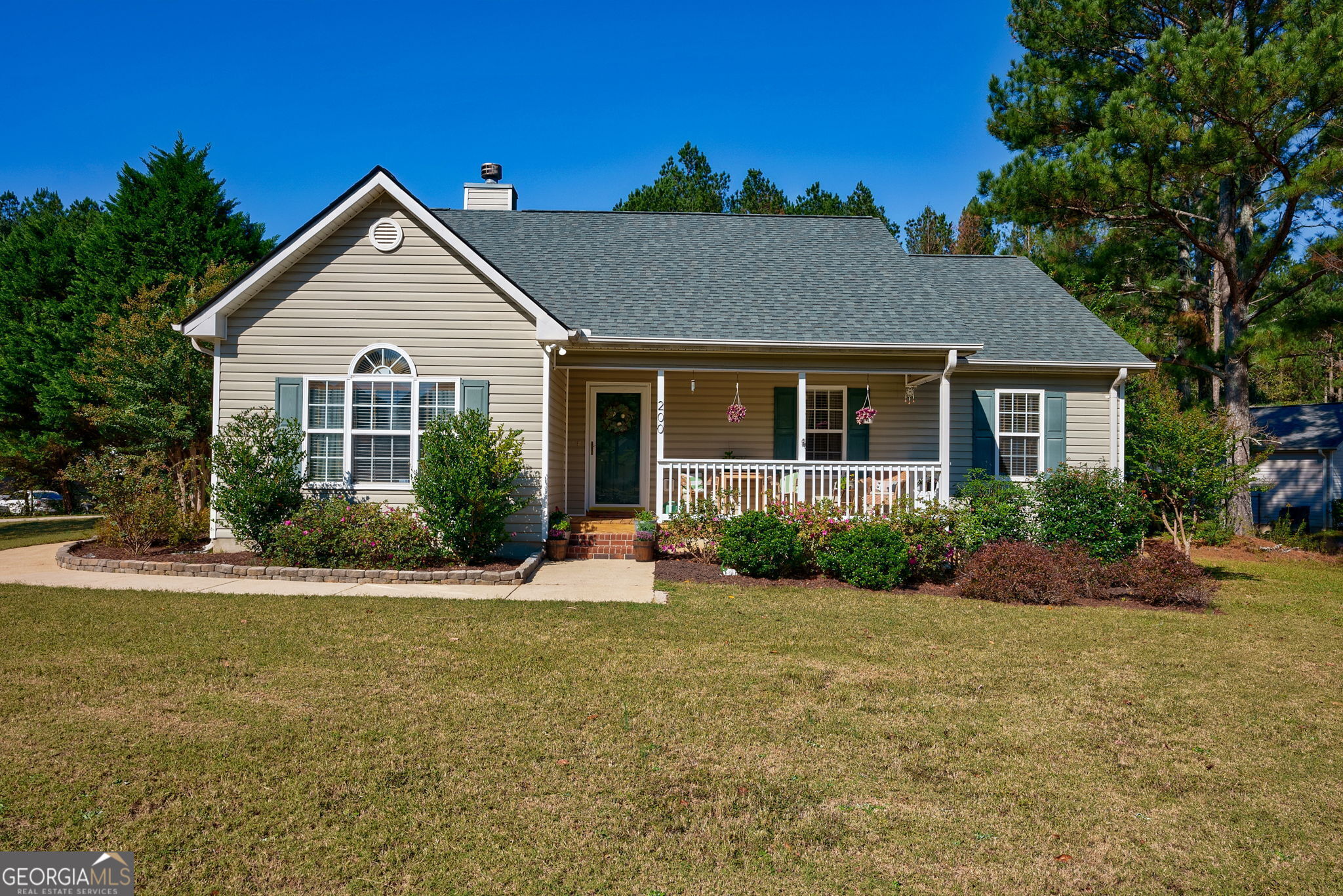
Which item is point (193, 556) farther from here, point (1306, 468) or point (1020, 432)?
point (1306, 468)

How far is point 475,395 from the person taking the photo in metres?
11.2

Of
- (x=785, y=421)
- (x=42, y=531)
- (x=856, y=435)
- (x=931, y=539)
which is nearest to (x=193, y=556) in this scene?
(x=42, y=531)

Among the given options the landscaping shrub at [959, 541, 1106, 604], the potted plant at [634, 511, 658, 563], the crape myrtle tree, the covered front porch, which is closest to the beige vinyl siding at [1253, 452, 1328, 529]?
the crape myrtle tree

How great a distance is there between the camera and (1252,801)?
4090 millimetres

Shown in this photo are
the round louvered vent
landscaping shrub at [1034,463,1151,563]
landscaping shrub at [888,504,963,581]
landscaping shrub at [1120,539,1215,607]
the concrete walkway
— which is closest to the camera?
the concrete walkway

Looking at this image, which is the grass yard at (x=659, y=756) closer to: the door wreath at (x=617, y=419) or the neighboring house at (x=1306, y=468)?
the door wreath at (x=617, y=419)

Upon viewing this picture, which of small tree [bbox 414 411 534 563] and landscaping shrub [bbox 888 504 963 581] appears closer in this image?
small tree [bbox 414 411 534 563]

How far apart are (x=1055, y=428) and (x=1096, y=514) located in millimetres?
3390

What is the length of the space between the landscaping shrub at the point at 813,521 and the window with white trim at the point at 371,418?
4.96 m

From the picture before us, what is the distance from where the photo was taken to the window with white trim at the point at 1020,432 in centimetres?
1385

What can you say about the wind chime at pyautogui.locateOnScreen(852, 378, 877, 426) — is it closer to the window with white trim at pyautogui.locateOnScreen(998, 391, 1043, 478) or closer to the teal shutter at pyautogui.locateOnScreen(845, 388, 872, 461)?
the teal shutter at pyautogui.locateOnScreen(845, 388, 872, 461)

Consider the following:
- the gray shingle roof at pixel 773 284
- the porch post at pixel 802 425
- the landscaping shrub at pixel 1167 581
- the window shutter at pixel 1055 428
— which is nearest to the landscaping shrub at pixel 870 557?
the porch post at pixel 802 425

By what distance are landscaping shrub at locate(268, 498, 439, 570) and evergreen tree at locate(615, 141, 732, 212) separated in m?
21.6

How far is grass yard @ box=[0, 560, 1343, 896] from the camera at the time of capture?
132 inches
